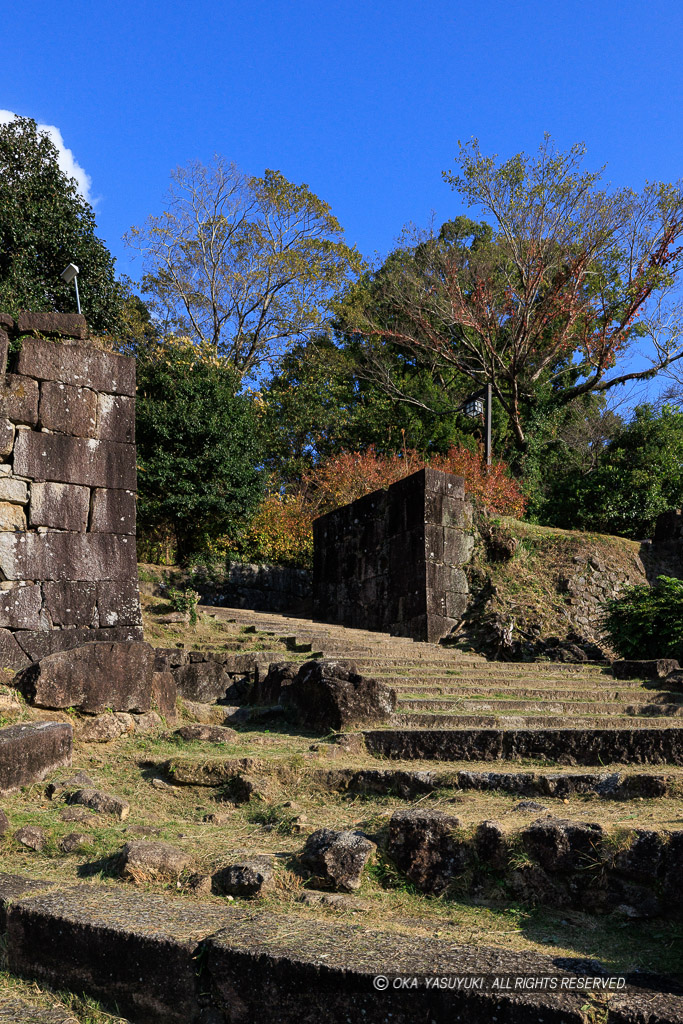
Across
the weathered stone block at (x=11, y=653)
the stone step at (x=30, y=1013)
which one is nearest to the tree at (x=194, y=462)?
the weathered stone block at (x=11, y=653)

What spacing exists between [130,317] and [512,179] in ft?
39.1

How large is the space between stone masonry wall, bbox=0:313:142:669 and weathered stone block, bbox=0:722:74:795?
4.65ft

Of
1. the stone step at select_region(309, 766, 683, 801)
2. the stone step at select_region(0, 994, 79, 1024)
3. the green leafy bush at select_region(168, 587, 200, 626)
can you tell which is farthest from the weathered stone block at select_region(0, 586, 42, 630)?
the stone step at select_region(0, 994, 79, 1024)

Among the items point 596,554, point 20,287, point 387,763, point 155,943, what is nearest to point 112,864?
point 155,943

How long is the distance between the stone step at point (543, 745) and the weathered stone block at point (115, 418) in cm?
374

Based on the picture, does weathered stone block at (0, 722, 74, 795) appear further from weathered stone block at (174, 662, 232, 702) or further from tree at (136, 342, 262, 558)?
tree at (136, 342, 262, 558)

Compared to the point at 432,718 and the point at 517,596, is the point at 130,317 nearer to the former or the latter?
the point at 517,596

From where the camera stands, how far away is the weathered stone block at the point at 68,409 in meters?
7.24

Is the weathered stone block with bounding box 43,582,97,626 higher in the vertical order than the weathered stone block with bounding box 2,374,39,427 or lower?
lower

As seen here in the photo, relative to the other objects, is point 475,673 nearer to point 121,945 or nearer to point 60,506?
point 60,506

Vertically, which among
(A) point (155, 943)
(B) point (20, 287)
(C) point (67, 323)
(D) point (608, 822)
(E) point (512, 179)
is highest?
(E) point (512, 179)

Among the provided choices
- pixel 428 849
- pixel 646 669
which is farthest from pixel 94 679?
pixel 646 669

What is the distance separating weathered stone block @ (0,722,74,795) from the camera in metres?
5.07

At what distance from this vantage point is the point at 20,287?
17.8m
